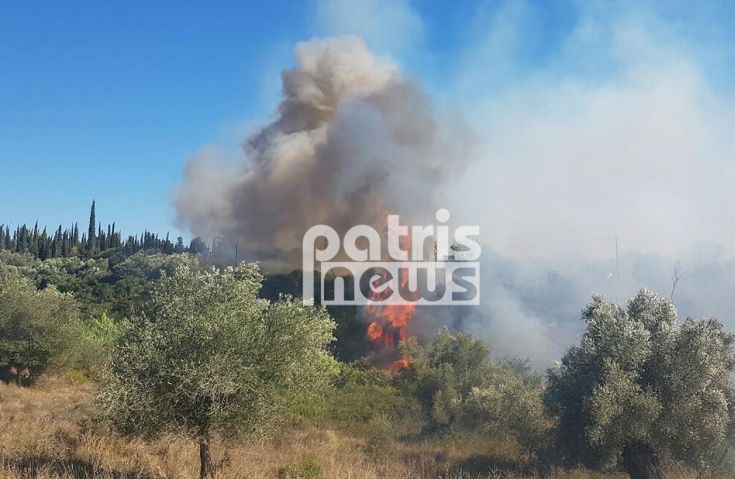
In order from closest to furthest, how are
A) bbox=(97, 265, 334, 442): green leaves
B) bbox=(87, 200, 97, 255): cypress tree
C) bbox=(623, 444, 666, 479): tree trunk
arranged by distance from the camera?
bbox=(97, 265, 334, 442): green leaves → bbox=(623, 444, 666, 479): tree trunk → bbox=(87, 200, 97, 255): cypress tree

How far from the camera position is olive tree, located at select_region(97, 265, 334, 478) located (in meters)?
10.0

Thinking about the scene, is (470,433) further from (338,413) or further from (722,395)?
(722,395)

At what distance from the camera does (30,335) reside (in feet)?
102

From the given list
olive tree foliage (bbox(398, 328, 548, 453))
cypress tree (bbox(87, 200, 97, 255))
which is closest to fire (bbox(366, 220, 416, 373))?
olive tree foliage (bbox(398, 328, 548, 453))

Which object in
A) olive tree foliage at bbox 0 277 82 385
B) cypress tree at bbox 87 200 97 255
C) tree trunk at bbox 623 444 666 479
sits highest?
cypress tree at bbox 87 200 97 255

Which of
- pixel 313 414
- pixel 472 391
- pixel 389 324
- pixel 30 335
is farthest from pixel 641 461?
pixel 389 324

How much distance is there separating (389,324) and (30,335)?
26294 mm

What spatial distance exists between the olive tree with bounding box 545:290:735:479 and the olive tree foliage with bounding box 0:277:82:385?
29.2 metres

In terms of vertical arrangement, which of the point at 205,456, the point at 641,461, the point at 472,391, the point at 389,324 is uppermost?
the point at 389,324

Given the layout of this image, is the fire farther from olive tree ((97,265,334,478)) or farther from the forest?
olive tree ((97,265,334,478))

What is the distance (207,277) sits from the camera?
11.2m

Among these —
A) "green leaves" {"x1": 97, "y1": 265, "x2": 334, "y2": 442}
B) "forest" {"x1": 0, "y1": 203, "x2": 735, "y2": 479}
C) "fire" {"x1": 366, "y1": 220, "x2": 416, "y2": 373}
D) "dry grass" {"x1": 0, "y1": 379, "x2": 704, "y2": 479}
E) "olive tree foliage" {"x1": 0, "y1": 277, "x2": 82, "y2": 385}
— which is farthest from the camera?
"fire" {"x1": 366, "y1": 220, "x2": 416, "y2": 373}

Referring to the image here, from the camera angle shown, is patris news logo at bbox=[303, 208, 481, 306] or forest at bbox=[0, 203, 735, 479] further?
patris news logo at bbox=[303, 208, 481, 306]

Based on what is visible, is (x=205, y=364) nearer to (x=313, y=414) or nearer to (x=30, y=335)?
(x=313, y=414)
